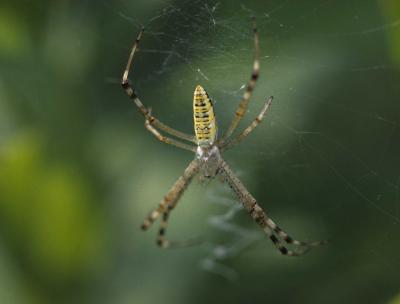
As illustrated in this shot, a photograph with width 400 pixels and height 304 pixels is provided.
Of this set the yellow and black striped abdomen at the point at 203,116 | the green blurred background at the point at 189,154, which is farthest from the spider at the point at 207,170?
the green blurred background at the point at 189,154

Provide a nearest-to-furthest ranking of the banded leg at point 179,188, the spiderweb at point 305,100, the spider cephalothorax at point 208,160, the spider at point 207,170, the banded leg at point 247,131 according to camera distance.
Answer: the banded leg at point 247,131
the spider at point 207,170
the spiderweb at point 305,100
the spider cephalothorax at point 208,160
the banded leg at point 179,188

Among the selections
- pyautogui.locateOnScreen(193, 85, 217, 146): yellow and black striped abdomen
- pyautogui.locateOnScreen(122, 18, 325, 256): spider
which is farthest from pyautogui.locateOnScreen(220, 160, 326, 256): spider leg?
pyautogui.locateOnScreen(193, 85, 217, 146): yellow and black striped abdomen

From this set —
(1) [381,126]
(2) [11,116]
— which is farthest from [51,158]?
(1) [381,126]

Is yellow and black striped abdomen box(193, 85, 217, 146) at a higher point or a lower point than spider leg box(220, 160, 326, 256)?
higher

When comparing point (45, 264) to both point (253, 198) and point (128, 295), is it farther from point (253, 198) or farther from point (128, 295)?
point (253, 198)

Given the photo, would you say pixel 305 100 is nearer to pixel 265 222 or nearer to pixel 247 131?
pixel 247 131

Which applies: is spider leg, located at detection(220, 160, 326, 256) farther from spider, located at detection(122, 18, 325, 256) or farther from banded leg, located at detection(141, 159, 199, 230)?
banded leg, located at detection(141, 159, 199, 230)

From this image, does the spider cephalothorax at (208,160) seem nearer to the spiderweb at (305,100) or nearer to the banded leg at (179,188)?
the banded leg at (179,188)

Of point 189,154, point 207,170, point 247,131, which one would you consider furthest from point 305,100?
point 189,154
